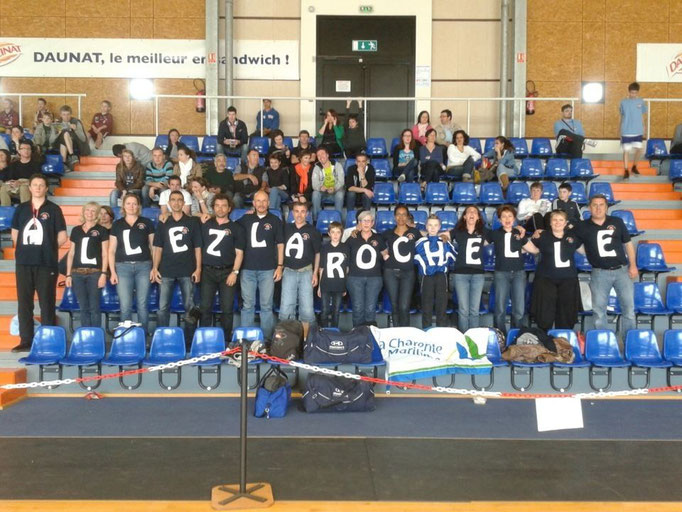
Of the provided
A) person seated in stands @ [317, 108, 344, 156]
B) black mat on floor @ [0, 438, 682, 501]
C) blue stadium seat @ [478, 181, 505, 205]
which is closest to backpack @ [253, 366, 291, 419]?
black mat on floor @ [0, 438, 682, 501]

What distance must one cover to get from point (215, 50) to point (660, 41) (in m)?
9.56

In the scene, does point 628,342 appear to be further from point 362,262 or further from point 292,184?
point 292,184

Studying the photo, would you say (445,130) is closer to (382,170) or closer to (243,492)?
(382,170)

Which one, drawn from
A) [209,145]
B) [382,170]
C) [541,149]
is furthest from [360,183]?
[541,149]

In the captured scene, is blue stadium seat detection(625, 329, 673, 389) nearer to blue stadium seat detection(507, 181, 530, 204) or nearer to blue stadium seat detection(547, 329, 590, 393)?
blue stadium seat detection(547, 329, 590, 393)

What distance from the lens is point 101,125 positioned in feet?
50.3

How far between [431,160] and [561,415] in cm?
777

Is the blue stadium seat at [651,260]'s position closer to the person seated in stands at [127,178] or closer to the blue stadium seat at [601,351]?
the blue stadium seat at [601,351]

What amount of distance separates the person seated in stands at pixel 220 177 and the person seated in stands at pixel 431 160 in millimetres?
3197

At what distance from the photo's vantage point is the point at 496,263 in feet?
29.9

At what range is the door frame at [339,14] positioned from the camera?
16.0m

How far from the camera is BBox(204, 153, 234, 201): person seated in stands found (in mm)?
11312

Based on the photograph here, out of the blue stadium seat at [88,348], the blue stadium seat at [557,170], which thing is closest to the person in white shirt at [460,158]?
the blue stadium seat at [557,170]

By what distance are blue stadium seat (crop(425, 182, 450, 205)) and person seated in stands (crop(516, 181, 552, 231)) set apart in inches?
53.9
